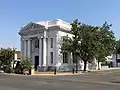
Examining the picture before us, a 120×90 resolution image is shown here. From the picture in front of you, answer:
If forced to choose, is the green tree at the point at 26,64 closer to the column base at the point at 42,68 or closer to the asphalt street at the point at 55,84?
the column base at the point at 42,68

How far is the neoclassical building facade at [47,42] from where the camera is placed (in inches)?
2229

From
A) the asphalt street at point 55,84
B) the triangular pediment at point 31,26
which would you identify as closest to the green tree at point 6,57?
the triangular pediment at point 31,26

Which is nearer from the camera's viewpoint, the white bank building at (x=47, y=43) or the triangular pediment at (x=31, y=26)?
the white bank building at (x=47, y=43)

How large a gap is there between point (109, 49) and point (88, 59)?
7805mm

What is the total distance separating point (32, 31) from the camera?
59.5 m

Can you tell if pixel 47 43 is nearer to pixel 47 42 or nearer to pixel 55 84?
pixel 47 42

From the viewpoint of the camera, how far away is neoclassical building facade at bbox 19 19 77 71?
56.6 metres

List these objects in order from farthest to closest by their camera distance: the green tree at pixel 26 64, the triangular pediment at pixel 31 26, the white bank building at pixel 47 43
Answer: the triangular pediment at pixel 31 26
the white bank building at pixel 47 43
the green tree at pixel 26 64

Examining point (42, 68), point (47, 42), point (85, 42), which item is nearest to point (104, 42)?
point (85, 42)

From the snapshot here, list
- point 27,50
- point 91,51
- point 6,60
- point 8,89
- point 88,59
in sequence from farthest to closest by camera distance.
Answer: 1. point 27,50
2. point 88,59
3. point 91,51
4. point 6,60
5. point 8,89

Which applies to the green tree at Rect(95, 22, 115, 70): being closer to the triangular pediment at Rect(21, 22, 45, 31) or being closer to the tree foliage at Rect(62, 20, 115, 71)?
the tree foliage at Rect(62, 20, 115, 71)

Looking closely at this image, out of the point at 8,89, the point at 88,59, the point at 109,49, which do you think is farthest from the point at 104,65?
the point at 8,89

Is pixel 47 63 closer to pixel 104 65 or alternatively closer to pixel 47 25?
pixel 47 25

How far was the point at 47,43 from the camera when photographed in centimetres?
5806
